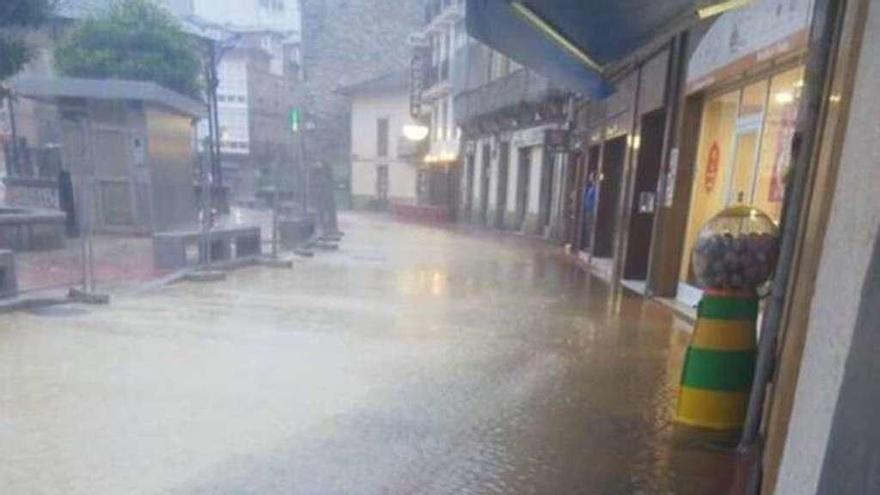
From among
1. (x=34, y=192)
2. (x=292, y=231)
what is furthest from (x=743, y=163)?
(x=34, y=192)

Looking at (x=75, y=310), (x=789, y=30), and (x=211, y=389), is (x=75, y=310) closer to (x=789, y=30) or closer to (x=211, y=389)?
(x=211, y=389)

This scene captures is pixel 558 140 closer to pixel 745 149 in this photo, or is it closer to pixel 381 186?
pixel 745 149

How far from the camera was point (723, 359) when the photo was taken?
3.81m

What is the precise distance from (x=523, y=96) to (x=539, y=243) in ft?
16.1

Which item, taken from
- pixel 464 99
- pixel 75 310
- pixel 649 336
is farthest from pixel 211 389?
pixel 464 99

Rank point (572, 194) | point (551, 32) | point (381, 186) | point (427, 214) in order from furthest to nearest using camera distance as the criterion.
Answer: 1. point (381, 186)
2. point (427, 214)
3. point (572, 194)
4. point (551, 32)

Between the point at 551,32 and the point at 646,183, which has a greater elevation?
the point at 551,32

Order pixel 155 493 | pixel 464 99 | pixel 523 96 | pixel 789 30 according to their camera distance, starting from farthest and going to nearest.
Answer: pixel 464 99 < pixel 523 96 < pixel 789 30 < pixel 155 493

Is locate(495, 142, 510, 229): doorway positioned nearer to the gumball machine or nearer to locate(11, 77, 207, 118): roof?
locate(11, 77, 207, 118): roof

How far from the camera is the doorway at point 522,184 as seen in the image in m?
21.0

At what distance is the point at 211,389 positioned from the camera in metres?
4.44

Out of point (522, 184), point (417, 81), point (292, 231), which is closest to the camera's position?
point (292, 231)

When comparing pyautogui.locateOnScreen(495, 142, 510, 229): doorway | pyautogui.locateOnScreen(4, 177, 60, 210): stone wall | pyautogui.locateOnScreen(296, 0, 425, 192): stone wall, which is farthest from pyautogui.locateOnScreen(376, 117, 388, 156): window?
pyautogui.locateOnScreen(4, 177, 60, 210): stone wall

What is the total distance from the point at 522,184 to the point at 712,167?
13530 mm
